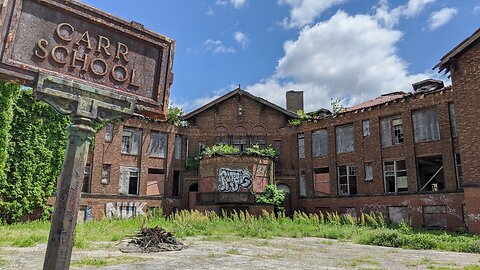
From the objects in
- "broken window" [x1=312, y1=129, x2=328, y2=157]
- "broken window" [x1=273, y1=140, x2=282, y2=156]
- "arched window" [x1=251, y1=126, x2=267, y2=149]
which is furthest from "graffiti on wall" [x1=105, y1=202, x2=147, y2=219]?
"broken window" [x1=312, y1=129, x2=328, y2=157]

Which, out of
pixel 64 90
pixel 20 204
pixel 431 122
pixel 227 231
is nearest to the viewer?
pixel 64 90

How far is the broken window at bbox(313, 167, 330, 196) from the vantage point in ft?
91.1

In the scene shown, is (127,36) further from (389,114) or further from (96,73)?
(389,114)

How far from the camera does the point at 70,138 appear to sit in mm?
2750

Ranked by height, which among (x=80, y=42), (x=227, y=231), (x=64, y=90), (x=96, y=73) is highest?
(x=80, y=42)

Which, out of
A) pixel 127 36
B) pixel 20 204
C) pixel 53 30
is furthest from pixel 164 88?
pixel 20 204

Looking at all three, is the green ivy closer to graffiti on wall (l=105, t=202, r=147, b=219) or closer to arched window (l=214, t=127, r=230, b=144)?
graffiti on wall (l=105, t=202, r=147, b=219)

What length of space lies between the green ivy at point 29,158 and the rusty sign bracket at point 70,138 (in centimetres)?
2093

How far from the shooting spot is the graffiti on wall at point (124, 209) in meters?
26.8

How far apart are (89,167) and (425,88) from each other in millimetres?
24355

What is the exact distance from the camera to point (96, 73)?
3010 millimetres

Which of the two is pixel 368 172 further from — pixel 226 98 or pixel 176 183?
pixel 176 183

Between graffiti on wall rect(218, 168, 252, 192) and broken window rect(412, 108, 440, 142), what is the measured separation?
1155 cm

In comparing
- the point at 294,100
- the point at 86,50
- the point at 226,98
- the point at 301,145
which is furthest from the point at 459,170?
the point at 86,50
